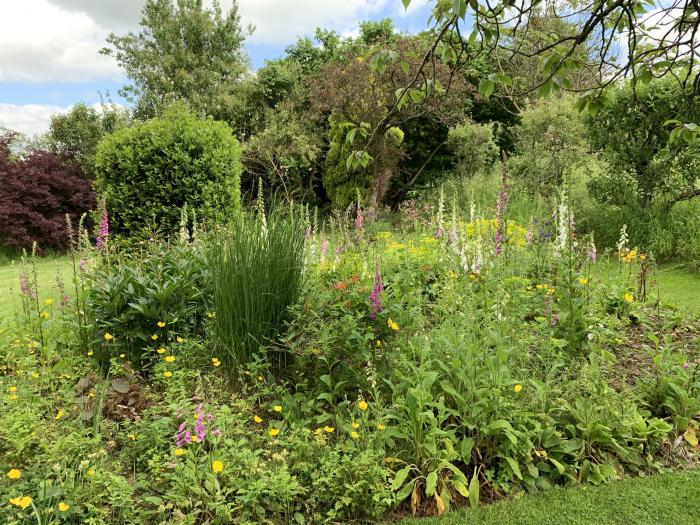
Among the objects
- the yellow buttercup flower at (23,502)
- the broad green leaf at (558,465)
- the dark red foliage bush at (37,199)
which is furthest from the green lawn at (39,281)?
the broad green leaf at (558,465)

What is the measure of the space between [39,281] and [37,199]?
15.2 feet

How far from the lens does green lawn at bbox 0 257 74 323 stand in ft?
15.1

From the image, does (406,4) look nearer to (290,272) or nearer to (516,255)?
(290,272)

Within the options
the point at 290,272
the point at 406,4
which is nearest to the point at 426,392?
the point at 290,272

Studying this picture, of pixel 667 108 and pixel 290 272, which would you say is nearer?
pixel 290 272

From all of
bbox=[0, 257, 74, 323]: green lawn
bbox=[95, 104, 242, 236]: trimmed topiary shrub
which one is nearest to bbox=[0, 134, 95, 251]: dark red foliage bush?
bbox=[0, 257, 74, 323]: green lawn

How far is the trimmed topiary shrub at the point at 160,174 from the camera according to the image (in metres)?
5.71

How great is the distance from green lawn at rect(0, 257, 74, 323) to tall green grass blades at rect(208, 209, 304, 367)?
1.60 m

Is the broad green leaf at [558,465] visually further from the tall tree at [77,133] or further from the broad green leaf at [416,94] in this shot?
the tall tree at [77,133]

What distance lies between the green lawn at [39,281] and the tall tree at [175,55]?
31.7 ft

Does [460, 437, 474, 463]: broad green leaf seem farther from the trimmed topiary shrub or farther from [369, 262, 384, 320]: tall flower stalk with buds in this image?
the trimmed topiary shrub

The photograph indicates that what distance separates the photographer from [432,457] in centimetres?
212

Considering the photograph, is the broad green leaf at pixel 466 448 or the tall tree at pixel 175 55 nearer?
the broad green leaf at pixel 466 448

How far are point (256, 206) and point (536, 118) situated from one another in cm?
708
